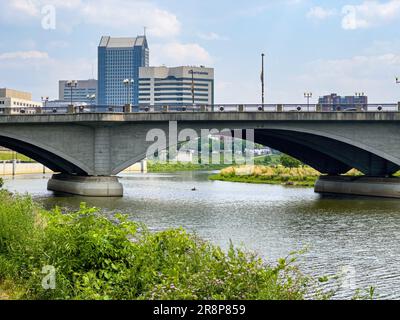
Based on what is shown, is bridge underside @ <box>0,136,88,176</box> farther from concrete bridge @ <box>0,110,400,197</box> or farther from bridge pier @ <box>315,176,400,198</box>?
bridge pier @ <box>315,176,400,198</box>

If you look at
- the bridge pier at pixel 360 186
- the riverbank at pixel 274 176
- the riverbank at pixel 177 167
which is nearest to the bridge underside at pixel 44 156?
the bridge pier at pixel 360 186

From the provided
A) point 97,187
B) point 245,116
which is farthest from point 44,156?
point 245,116

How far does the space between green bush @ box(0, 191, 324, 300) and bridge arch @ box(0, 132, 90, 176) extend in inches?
1641

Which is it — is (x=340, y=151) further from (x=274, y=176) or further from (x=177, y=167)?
(x=177, y=167)

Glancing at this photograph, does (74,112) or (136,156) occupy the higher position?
(74,112)

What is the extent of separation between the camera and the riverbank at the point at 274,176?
9096 centimetres

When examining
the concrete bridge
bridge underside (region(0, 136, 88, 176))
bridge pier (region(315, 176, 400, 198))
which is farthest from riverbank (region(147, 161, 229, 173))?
the concrete bridge

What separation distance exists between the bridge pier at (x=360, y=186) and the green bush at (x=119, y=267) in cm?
4697

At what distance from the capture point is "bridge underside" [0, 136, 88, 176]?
6819 centimetres

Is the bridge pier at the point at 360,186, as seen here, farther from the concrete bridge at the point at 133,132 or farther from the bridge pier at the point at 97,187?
the bridge pier at the point at 97,187

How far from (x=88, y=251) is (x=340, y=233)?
2209cm
